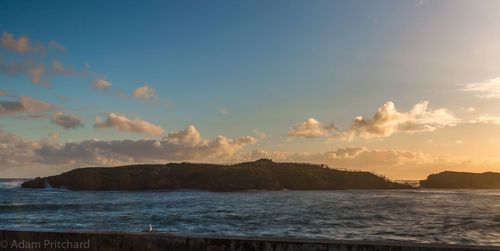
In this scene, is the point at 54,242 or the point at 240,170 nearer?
the point at 54,242

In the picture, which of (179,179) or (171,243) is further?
(179,179)

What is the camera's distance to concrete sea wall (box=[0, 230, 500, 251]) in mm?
6832

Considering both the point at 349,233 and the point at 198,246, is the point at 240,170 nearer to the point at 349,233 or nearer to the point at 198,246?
the point at 349,233

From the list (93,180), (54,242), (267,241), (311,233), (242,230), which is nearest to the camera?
(267,241)

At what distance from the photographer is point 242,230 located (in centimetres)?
2908

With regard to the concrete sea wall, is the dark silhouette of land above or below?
above

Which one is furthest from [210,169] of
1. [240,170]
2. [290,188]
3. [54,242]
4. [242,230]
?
[54,242]

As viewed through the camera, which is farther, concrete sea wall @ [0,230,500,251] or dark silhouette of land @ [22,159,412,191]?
dark silhouette of land @ [22,159,412,191]

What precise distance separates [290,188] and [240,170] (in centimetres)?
2045

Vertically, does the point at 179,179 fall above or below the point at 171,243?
above

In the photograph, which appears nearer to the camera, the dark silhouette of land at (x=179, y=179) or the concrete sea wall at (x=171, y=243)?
the concrete sea wall at (x=171, y=243)

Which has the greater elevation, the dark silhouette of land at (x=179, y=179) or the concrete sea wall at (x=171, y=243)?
the dark silhouette of land at (x=179, y=179)

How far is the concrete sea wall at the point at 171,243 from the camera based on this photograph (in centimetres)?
683

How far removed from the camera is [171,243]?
747cm
